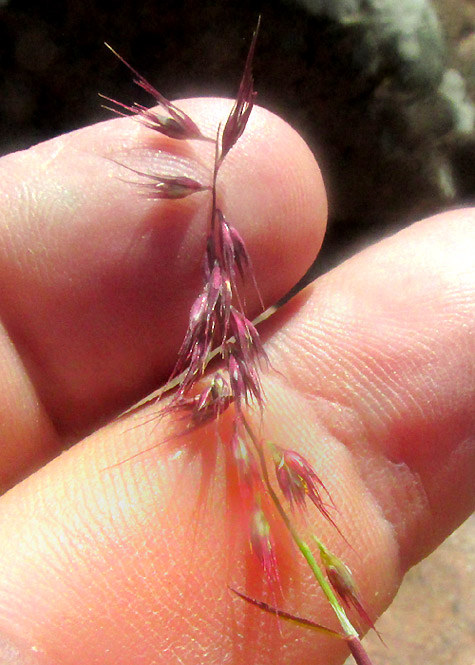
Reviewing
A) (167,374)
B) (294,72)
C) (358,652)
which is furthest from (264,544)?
(294,72)

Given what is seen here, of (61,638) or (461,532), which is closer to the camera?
(61,638)

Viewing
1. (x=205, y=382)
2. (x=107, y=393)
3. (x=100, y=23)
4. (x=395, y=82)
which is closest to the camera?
(x=205, y=382)

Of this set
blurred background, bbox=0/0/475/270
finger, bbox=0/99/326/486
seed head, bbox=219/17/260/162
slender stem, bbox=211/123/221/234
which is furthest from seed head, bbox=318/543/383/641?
blurred background, bbox=0/0/475/270

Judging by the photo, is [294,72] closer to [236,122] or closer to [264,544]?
[236,122]

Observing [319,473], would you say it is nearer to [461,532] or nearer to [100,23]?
[461,532]

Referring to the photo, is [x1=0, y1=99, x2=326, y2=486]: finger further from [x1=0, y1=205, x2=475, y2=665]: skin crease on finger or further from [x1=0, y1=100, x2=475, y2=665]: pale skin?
[x1=0, y1=205, x2=475, y2=665]: skin crease on finger

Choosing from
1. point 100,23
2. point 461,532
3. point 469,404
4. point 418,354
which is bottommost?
point 461,532

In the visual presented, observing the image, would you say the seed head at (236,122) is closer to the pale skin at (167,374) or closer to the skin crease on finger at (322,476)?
the pale skin at (167,374)

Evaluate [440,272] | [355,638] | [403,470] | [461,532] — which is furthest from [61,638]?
[461,532]
